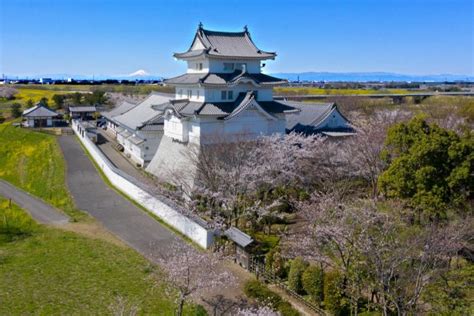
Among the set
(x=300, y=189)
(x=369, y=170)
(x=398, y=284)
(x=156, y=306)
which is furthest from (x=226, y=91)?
(x=398, y=284)

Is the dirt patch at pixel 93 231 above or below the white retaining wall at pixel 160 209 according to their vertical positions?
below

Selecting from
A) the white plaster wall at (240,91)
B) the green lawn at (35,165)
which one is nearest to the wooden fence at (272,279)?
the green lawn at (35,165)

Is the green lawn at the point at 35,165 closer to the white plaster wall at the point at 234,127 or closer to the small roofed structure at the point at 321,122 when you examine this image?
the white plaster wall at the point at 234,127

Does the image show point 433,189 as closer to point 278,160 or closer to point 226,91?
point 278,160

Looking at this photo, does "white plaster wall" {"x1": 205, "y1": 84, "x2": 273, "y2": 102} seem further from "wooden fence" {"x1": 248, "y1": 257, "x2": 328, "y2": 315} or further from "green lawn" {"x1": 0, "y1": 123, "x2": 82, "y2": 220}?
"wooden fence" {"x1": 248, "y1": 257, "x2": 328, "y2": 315}

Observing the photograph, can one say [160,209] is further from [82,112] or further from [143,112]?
[82,112]

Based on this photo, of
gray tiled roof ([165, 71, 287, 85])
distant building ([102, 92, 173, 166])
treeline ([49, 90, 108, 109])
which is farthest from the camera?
treeline ([49, 90, 108, 109])

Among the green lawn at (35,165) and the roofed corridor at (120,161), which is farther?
the roofed corridor at (120,161)

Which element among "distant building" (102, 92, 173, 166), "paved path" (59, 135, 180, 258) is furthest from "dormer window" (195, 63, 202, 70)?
"paved path" (59, 135, 180, 258)
